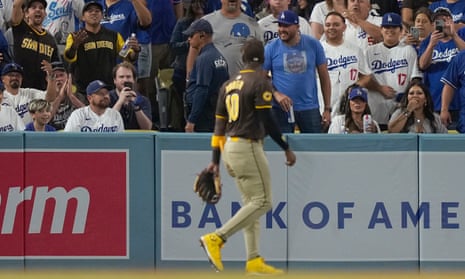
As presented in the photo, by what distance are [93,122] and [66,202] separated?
1.12m

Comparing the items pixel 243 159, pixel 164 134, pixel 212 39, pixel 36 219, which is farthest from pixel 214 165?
pixel 212 39

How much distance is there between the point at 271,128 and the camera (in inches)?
485

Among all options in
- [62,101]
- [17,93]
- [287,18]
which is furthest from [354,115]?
[17,93]

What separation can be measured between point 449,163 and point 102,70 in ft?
15.9

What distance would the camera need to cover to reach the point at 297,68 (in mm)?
15219

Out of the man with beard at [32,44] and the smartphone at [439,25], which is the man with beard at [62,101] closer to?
the man with beard at [32,44]

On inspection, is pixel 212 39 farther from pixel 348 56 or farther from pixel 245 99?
pixel 245 99

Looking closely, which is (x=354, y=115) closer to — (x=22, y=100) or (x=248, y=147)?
(x=248, y=147)

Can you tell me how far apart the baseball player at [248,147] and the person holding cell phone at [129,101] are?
9.77ft

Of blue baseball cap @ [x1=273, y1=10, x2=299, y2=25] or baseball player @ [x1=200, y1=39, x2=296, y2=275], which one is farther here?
blue baseball cap @ [x1=273, y1=10, x2=299, y2=25]

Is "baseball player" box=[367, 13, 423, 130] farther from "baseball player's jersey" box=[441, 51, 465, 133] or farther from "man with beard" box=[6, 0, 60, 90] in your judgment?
"man with beard" box=[6, 0, 60, 90]

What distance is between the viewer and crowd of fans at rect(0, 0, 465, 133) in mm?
15094

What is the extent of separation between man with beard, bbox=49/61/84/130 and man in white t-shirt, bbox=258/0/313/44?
102 inches

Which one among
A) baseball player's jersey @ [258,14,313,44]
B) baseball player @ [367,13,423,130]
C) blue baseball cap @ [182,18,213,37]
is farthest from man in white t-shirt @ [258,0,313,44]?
blue baseball cap @ [182,18,213,37]
